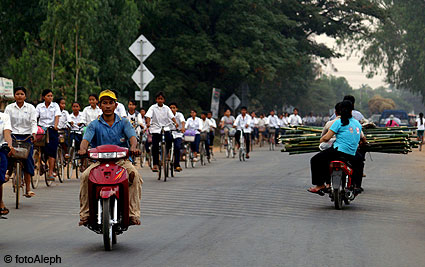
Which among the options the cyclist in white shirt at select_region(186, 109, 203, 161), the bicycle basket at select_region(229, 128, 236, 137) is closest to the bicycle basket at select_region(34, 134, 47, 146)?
the cyclist in white shirt at select_region(186, 109, 203, 161)

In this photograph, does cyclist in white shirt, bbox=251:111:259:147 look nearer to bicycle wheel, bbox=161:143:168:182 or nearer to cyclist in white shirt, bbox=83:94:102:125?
cyclist in white shirt, bbox=83:94:102:125

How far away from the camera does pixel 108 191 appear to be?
8484 mm

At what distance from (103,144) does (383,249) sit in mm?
3247

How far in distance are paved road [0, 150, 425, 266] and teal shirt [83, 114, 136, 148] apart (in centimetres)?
114

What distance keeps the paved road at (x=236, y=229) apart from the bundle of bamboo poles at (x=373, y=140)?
2.77 feet

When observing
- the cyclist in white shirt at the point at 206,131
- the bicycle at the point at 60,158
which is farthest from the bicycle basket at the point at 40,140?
the cyclist in white shirt at the point at 206,131

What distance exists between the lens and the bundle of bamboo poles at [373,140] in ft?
51.2

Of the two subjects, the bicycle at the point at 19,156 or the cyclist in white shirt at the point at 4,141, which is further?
the bicycle at the point at 19,156

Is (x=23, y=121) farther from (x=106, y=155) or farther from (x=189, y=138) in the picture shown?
(x=189, y=138)

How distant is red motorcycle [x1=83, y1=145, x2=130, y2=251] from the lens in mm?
8469

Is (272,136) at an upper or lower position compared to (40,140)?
lower

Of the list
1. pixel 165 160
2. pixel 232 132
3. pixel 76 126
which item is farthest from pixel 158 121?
Result: pixel 232 132

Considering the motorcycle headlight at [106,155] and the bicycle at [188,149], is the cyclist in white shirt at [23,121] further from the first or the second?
the bicycle at [188,149]

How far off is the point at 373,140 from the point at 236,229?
6.24 m
